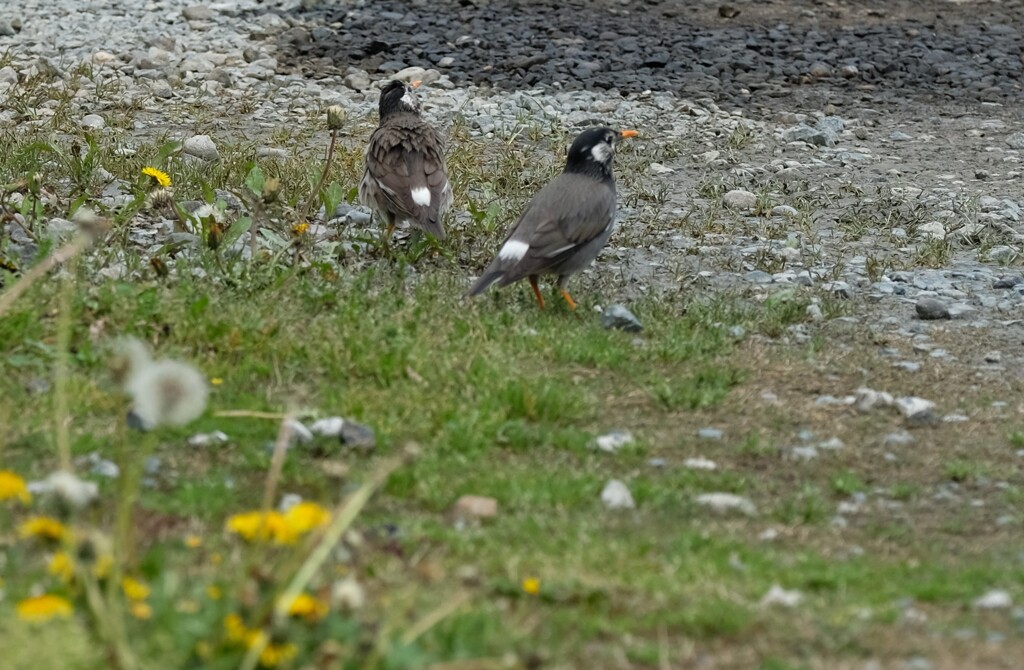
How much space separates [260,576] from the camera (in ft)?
12.4

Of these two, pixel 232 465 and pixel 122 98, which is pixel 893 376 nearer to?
pixel 232 465

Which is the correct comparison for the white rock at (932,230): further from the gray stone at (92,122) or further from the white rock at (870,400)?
the gray stone at (92,122)

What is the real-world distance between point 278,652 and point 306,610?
0.18 m

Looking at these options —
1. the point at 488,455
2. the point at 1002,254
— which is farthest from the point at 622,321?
the point at 1002,254

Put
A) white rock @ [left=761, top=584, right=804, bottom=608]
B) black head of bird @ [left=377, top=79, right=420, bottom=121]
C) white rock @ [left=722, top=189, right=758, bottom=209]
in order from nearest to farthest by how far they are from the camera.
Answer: white rock @ [left=761, top=584, right=804, bottom=608]
white rock @ [left=722, top=189, right=758, bottom=209]
black head of bird @ [left=377, top=79, right=420, bottom=121]

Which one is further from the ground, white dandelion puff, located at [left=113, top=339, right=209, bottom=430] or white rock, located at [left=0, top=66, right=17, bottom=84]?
white dandelion puff, located at [left=113, top=339, right=209, bottom=430]

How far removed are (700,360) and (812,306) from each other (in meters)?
1.29

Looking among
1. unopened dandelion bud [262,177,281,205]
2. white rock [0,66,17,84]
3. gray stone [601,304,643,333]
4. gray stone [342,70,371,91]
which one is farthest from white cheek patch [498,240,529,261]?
white rock [0,66,17,84]

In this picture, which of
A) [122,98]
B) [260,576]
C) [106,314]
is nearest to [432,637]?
[260,576]

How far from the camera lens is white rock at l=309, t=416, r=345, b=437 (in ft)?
20.1

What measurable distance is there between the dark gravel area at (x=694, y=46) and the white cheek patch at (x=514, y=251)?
5.94m

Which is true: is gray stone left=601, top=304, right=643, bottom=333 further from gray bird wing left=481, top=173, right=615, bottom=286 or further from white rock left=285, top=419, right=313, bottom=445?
white rock left=285, top=419, right=313, bottom=445

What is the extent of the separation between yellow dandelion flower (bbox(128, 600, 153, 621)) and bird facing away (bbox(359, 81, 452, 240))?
548cm

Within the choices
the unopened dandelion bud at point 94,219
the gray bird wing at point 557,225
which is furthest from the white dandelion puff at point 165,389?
the gray bird wing at point 557,225
